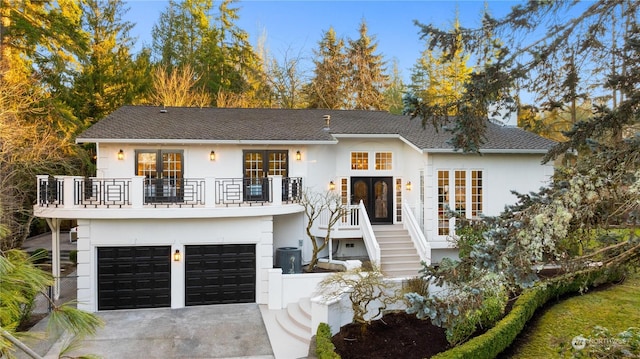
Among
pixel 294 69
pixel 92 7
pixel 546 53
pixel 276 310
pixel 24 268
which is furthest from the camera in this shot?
pixel 294 69

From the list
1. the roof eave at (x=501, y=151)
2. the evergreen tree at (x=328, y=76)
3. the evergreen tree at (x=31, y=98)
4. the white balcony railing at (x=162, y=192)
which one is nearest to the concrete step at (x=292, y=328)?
the white balcony railing at (x=162, y=192)

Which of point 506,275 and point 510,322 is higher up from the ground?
point 506,275

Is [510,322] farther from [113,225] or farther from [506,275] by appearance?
[113,225]

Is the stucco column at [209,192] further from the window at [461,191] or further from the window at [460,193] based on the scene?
the window at [461,191]

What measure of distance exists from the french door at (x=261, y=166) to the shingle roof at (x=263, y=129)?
0.72 m

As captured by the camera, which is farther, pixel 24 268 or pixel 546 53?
pixel 546 53

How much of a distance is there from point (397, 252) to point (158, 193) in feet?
27.4

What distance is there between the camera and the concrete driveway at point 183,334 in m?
8.73

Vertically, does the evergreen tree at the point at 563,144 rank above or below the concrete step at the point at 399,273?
above

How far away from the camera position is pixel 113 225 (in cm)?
1144

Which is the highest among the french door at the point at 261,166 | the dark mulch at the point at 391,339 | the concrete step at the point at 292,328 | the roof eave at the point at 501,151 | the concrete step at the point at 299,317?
the roof eave at the point at 501,151

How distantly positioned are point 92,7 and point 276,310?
73.2 feet

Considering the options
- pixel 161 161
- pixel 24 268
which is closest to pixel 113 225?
pixel 161 161

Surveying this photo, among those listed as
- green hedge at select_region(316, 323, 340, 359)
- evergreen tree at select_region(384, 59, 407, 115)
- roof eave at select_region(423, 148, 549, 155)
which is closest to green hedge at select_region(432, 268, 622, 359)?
green hedge at select_region(316, 323, 340, 359)
